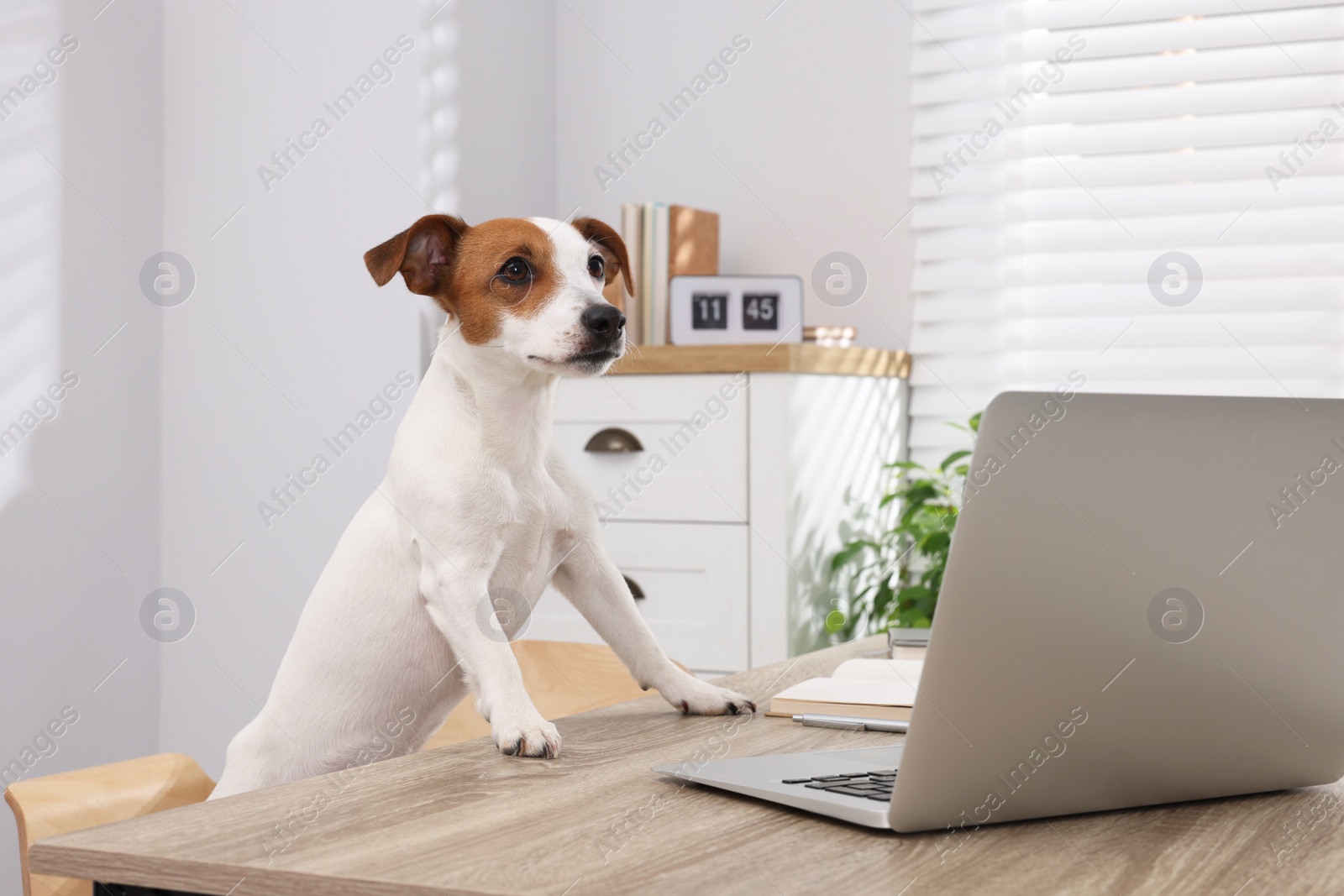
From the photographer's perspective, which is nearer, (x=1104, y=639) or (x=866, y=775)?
(x=1104, y=639)

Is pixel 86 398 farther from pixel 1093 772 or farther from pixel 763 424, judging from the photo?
pixel 1093 772

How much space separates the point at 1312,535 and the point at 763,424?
1508 millimetres

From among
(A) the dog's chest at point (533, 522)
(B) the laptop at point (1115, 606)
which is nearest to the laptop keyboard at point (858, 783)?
(B) the laptop at point (1115, 606)

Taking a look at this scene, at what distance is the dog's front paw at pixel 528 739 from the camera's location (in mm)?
902

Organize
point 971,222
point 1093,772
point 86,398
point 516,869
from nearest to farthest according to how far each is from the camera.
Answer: point 516,869
point 1093,772
point 86,398
point 971,222

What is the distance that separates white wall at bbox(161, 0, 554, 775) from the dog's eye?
136 cm

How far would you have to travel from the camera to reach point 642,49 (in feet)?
9.61

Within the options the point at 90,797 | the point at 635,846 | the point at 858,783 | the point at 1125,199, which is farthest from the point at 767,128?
the point at 635,846

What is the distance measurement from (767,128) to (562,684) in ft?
Result: 5.59

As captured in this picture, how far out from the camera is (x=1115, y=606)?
62 cm

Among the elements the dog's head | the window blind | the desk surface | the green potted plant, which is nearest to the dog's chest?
the dog's head

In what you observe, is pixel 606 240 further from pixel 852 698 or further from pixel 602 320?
pixel 852 698

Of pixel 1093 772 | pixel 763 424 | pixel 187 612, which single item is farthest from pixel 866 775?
pixel 187 612

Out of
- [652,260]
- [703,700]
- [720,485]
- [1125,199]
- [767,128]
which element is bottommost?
[703,700]
